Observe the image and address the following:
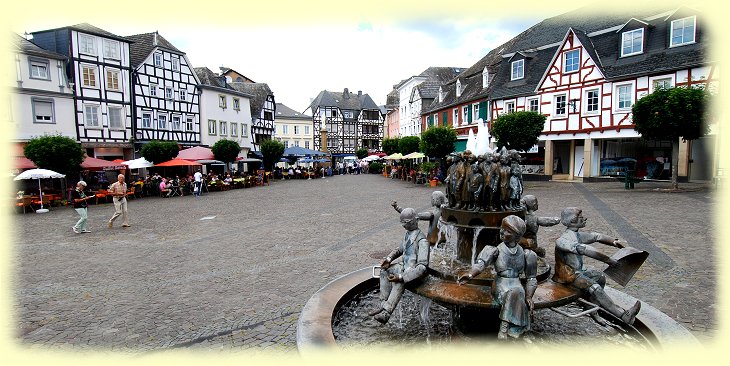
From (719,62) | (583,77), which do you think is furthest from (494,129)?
(719,62)

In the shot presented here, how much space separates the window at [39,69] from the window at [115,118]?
4.26 m

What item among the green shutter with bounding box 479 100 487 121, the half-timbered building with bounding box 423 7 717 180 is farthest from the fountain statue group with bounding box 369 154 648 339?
the green shutter with bounding box 479 100 487 121

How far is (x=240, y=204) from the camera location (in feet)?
62.5

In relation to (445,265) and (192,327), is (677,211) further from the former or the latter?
(192,327)

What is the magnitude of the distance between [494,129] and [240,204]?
51.0ft

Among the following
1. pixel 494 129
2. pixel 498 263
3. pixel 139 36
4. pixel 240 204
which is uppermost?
pixel 139 36

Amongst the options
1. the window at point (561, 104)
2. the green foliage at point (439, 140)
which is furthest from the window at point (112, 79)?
the window at point (561, 104)

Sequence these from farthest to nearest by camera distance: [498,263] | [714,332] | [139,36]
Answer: [139,36], [714,332], [498,263]

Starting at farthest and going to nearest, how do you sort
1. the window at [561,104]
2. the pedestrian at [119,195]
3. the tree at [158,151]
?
the window at [561,104] < the tree at [158,151] < the pedestrian at [119,195]

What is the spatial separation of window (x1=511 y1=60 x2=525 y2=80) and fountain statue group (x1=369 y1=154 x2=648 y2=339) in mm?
29612

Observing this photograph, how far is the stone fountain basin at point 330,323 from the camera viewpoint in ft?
13.0

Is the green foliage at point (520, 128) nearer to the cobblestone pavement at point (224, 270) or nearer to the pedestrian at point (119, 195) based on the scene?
the cobblestone pavement at point (224, 270)

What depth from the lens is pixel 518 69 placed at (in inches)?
1253

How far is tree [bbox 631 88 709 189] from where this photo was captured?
676 inches
